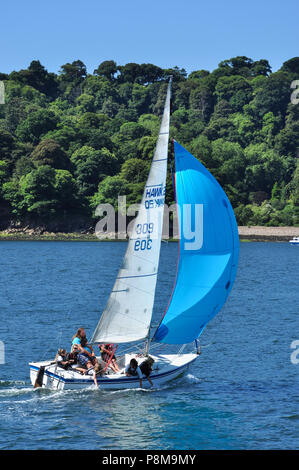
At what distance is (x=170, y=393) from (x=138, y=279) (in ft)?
16.2

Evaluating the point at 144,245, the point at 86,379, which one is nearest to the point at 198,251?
the point at 144,245

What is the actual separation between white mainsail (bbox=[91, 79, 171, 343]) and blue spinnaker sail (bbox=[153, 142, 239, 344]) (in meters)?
0.93

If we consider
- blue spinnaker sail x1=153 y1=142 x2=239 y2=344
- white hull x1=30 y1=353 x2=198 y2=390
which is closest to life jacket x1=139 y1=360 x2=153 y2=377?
white hull x1=30 y1=353 x2=198 y2=390

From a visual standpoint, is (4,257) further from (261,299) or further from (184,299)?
(184,299)

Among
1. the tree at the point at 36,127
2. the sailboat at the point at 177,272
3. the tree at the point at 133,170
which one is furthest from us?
the tree at the point at 36,127

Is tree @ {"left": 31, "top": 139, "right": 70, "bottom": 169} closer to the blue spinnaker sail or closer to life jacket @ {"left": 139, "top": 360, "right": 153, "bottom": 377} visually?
the blue spinnaker sail

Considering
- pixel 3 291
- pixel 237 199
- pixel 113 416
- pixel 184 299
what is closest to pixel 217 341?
pixel 184 299

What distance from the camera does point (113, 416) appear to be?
2653 centimetres

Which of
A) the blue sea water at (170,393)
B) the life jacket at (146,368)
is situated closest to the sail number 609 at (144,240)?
the life jacket at (146,368)

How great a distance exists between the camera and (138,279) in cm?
2936

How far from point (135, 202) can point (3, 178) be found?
3378cm

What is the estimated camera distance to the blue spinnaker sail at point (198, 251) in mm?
28969

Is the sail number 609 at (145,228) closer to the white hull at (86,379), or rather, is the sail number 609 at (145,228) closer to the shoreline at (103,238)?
the white hull at (86,379)

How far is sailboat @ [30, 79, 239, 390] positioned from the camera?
28.8m
